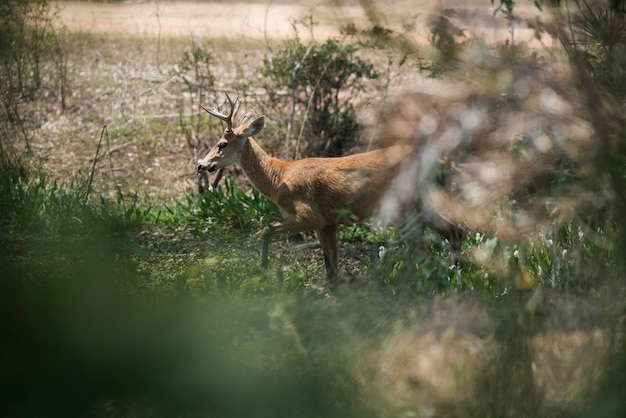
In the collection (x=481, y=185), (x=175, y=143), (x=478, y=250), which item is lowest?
(x=175, y=143)

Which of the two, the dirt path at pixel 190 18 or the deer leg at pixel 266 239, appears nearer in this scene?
the deer leg at pixel 266 239

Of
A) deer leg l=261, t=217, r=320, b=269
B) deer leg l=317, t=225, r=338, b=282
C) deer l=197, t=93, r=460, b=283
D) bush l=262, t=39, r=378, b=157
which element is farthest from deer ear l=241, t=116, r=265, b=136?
bush l=262, t=39, r=378, b=157

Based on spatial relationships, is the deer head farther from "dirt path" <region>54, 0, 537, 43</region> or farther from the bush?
the bush

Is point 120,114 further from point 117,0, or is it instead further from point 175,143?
point 117,0

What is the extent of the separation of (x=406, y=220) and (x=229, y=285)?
1317mm

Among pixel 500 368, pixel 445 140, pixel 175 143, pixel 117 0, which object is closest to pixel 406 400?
pixel 500 368

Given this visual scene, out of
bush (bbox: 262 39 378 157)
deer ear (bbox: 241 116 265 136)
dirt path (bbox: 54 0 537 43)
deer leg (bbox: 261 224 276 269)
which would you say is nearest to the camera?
deer leg (bbox: 261 224 276 269)

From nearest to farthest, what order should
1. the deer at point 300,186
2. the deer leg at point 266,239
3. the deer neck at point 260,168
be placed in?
1. the deer leg at point 266,239
2. the deer at point 300,186
3. the deer neck at point 260,168

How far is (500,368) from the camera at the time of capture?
3.75 metres

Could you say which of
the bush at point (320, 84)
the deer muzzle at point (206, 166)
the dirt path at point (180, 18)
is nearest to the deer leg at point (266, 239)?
the deer muzzle at point (206, 166)

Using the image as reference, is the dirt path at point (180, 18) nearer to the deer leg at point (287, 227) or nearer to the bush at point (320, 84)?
the bush at point (320, 84)

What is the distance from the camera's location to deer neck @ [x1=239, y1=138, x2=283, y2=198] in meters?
8.84

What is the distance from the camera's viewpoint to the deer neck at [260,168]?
29.0 feet

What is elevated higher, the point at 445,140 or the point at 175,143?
the point at 445,140
